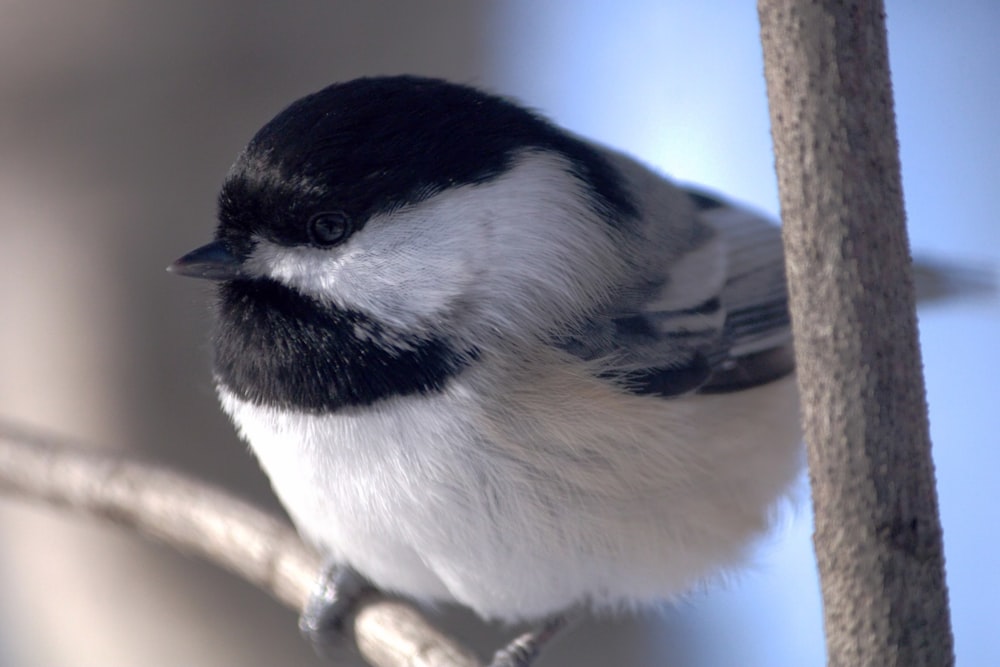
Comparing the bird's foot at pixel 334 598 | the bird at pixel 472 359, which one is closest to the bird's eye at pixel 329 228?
the bird at pixel 472 359

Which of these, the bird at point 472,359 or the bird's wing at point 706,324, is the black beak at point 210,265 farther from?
the bird's wing at point 706,324

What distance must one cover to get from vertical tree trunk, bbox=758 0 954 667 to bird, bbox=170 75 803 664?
0.36 metres

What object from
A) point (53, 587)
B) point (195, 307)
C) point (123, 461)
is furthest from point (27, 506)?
point (195, 307)

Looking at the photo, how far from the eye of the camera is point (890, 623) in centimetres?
67

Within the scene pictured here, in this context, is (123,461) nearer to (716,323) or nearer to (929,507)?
(716,323)

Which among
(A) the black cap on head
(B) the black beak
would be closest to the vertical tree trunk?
(A) the black cap on head

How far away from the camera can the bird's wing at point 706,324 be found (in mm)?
1087

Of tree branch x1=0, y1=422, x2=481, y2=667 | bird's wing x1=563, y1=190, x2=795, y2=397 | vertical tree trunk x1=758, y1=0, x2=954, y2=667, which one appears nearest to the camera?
vertical tree trunk x1=758, y1=0, x2=954, y2=667

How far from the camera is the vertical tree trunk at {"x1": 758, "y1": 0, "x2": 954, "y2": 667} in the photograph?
2.12 feet

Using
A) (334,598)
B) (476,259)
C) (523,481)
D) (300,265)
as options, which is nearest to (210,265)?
(300,265)

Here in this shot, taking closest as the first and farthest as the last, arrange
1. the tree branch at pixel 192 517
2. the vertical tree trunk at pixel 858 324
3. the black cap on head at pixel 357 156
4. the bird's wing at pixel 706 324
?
the vertical tree trunk at pixel 858 324 → the black cap on head at pixel 357 156 → the bird's wing at pixel 706 324 → the tree branch at pixel 192 517

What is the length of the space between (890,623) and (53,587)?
4.49 ft

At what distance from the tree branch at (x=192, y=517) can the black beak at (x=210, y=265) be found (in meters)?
0.40

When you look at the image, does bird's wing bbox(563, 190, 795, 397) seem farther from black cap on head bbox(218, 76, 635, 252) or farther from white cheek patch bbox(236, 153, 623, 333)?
black cap on head bbox(218, 76, 635, 252)
